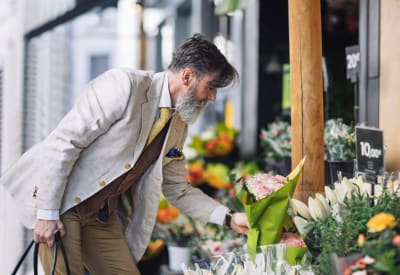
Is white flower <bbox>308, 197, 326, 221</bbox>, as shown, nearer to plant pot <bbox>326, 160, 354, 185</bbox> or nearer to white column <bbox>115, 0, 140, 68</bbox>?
plant pot <bbox>326, 160, 354, 185</bbox>

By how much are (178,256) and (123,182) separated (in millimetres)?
1589

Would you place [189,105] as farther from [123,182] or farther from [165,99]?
[123,182]

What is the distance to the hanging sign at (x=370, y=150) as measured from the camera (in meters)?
2.52

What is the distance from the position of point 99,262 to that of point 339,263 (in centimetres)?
148

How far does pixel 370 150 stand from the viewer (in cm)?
259

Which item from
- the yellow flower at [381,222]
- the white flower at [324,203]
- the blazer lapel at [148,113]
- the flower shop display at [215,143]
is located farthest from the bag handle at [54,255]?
the flower shop display at [215,143]

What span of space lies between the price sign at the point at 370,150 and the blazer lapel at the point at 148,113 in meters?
0.88

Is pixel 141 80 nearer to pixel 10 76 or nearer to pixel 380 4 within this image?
pixel 380 4

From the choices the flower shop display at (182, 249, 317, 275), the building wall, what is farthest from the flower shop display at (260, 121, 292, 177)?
the flower shop display at (182, 249, 317, 275)

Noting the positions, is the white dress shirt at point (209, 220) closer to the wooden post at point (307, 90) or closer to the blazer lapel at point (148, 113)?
the blazer lapel at point (148, 113)

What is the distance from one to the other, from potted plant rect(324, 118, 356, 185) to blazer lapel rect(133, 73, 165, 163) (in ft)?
2.98

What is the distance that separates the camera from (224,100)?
8.45 meters

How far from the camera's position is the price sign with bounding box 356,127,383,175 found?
8.28ft

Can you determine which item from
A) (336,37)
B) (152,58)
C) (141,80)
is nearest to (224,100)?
(336,37)
